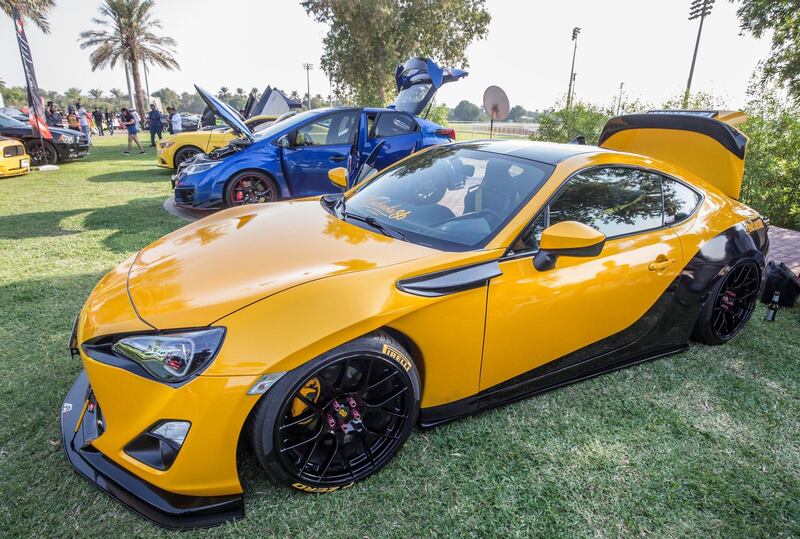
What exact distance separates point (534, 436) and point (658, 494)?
0.57m

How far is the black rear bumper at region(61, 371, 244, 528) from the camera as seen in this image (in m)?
1.68

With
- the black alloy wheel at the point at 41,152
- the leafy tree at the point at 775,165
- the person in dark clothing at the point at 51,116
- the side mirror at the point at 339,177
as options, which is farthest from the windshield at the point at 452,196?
the person in dark clothing at the point at 51,116

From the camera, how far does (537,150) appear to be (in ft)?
8.93

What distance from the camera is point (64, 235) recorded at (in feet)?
18.1

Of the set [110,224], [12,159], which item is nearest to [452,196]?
[110,224]

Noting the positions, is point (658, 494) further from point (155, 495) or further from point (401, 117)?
point (401, 117)

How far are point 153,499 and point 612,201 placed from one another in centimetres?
256

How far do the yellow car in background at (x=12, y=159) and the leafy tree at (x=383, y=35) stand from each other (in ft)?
40.5

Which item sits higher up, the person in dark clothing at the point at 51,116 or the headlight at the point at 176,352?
the person in dark clothing at the point at 51,116

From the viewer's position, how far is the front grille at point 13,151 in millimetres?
9531

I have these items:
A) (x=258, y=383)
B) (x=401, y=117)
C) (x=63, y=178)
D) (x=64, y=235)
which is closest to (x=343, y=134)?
(x=401, y=117)

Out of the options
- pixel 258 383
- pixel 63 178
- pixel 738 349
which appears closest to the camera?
pixel 258 383

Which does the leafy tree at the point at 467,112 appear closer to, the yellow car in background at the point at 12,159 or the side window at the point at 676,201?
the yellow car in background at the point at 12,159

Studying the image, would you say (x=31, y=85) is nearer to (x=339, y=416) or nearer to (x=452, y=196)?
(x=452, y=196)
